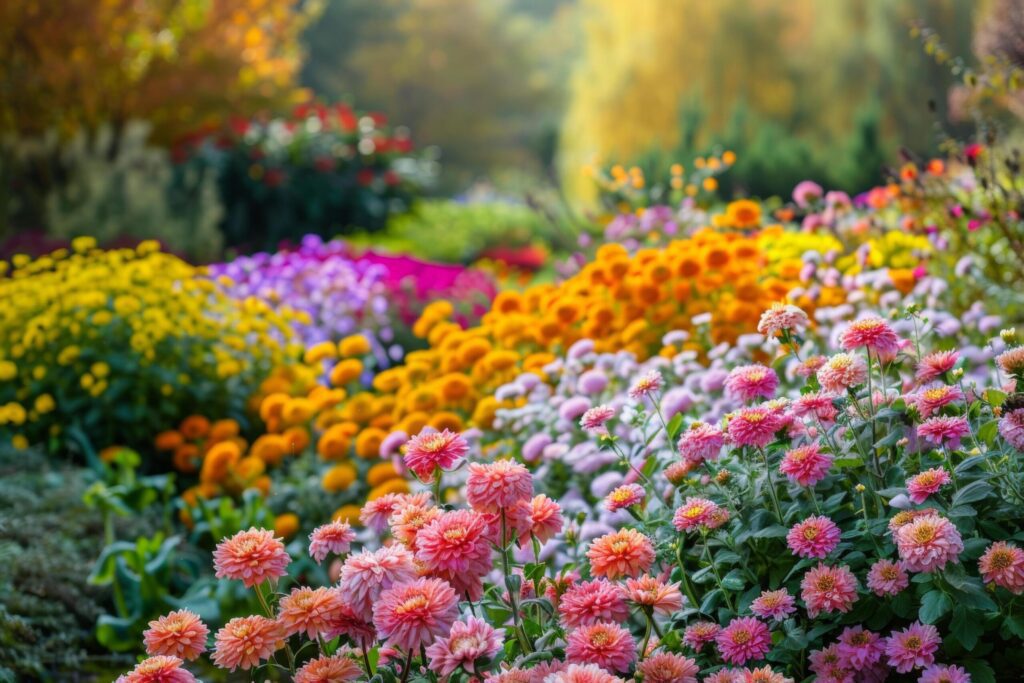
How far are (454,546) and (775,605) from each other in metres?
0.55

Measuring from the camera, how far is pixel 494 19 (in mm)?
27547

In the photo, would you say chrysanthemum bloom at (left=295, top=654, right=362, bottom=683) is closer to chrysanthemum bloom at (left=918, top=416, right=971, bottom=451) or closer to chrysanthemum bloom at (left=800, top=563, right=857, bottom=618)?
chrysanthemum bloom at (left=800, top=563, right=857, bottom=618)

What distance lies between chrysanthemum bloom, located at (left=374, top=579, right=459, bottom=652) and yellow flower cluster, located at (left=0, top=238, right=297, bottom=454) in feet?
8.95

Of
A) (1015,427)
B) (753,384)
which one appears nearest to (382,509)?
(753,384)

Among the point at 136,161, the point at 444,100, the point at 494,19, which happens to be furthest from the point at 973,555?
the point at 494,19

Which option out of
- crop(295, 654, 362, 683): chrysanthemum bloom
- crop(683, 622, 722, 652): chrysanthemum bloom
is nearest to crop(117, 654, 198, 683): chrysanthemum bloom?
crop(295, 654, 362, 683): chrysanthemum bloom

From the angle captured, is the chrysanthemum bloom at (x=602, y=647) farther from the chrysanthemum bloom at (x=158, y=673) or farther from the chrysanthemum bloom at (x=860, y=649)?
the chrysanthemum bloom at (x=158, y=673)

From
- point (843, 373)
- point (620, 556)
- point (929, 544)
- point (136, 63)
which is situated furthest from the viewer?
point (136, 63)

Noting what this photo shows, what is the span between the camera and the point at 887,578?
5.32 ft

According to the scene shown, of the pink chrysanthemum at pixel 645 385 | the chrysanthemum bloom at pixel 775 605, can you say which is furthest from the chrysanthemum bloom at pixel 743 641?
the pink chrysanthemum at pixel 645 385

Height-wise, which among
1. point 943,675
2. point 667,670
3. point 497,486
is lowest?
point 943,675

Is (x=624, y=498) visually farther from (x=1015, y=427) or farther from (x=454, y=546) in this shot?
(x=1015, y=427)

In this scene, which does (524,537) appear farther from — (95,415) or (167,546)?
(95,415)

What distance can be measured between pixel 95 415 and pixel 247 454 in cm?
64
